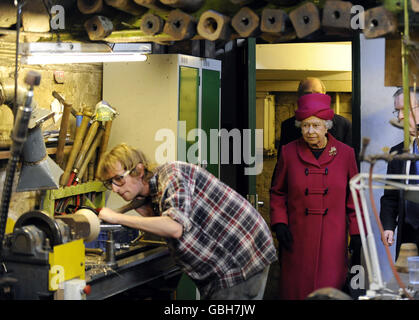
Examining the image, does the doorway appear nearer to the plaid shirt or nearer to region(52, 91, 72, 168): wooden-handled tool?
region(52, 91, 72, 168): wooden-handled tool

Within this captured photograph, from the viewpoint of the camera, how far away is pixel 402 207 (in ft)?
13.4

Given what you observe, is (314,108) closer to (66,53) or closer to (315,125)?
(315,125)

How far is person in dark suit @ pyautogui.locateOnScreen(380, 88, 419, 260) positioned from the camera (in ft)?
13.0

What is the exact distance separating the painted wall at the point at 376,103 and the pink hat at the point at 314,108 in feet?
4.50

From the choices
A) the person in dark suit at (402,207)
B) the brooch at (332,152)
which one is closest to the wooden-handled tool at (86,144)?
the brooch at (332,152)

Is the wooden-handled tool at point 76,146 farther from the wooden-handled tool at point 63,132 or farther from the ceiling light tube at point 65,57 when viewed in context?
the ceiling light tube at point 65,57

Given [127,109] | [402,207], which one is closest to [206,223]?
[402,207]

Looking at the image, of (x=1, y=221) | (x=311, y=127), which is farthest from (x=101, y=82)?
(x=1, y=221)

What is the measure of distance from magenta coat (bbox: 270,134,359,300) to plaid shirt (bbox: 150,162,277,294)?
680 mm

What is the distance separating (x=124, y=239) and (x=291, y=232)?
1101 millimetres

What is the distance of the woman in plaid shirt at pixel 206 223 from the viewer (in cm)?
331

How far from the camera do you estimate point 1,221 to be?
299cm

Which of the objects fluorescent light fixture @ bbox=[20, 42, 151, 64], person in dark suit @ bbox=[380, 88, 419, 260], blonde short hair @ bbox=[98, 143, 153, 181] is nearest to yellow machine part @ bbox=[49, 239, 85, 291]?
blonde short hair @ bbox=[98, 143, 153, 181]
